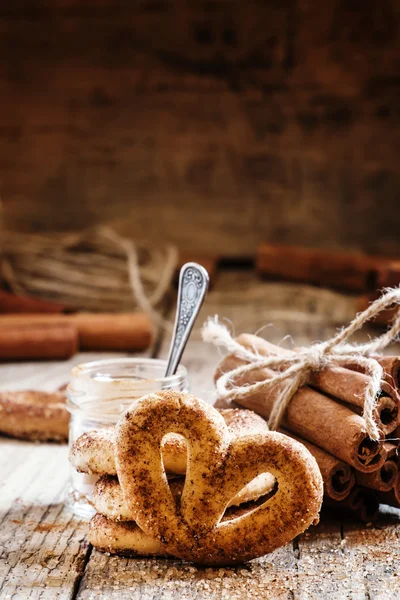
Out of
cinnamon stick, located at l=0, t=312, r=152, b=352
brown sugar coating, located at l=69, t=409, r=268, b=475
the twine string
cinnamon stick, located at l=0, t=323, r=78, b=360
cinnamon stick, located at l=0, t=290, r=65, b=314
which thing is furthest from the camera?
the twine string

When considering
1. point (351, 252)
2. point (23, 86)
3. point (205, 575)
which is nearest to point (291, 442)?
point (205, 575)

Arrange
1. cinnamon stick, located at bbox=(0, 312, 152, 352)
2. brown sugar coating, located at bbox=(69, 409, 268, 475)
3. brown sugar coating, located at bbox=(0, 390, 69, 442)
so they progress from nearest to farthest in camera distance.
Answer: brown sugar coating, located at bbox=(69, 409, 268, 475), brown sugar coating, located at bbox=(0, 390, 69, 442), cinnamon stick, located at bbox=(0, 312, 152, 352)

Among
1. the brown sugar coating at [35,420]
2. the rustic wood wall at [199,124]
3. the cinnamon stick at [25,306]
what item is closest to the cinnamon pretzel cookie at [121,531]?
the brown sugar coating at [35,420]

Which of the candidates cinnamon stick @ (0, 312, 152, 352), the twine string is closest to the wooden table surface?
cinnamon stick @ (0, 312, 152, 352)

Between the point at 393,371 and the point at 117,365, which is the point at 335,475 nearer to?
the point at 393,371

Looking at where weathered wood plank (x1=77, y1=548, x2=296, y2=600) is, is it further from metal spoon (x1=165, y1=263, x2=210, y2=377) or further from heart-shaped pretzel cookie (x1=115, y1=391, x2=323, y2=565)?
metal spoon (x1=165, y1=263, x2=210, y2=377)
